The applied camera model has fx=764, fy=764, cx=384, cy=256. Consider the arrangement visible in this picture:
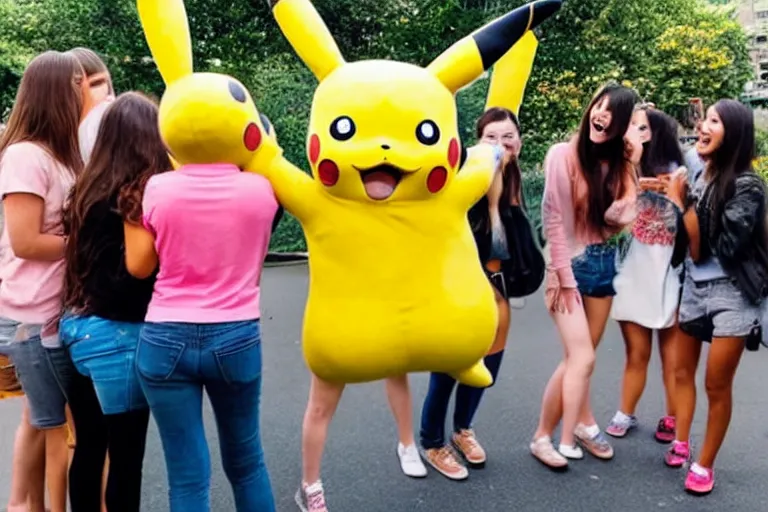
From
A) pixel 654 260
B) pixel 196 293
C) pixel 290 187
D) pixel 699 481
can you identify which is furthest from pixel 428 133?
pixel 699 481

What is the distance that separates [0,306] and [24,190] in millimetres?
446

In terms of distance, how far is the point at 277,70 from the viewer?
30.8ft

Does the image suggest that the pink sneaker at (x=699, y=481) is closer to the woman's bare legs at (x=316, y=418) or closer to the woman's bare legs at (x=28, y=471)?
the woman's bare legs at (x=316, y=418)

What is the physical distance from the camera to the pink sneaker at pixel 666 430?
12.5ft

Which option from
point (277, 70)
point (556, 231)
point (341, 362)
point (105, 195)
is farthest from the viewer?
point (277, 70)

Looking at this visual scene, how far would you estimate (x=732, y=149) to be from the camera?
3098 mm

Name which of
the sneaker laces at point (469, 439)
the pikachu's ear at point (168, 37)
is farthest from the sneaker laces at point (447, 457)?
the pikachu's ear at point (168, 37)

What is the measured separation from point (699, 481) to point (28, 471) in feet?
8.97

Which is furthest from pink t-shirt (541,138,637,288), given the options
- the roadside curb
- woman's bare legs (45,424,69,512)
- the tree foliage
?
the roadside curb

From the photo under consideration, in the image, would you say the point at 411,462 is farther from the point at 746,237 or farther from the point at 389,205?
the point at 746,237

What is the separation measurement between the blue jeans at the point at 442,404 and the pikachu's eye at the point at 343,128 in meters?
1.41

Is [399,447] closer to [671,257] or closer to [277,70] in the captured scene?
[671,257]

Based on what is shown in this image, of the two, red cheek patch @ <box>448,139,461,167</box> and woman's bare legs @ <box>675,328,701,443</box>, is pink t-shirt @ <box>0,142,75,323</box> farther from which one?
woman's bare legs @ <box>675,328,701,443</box>

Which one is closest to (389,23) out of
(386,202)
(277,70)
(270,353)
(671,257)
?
(277,70)
